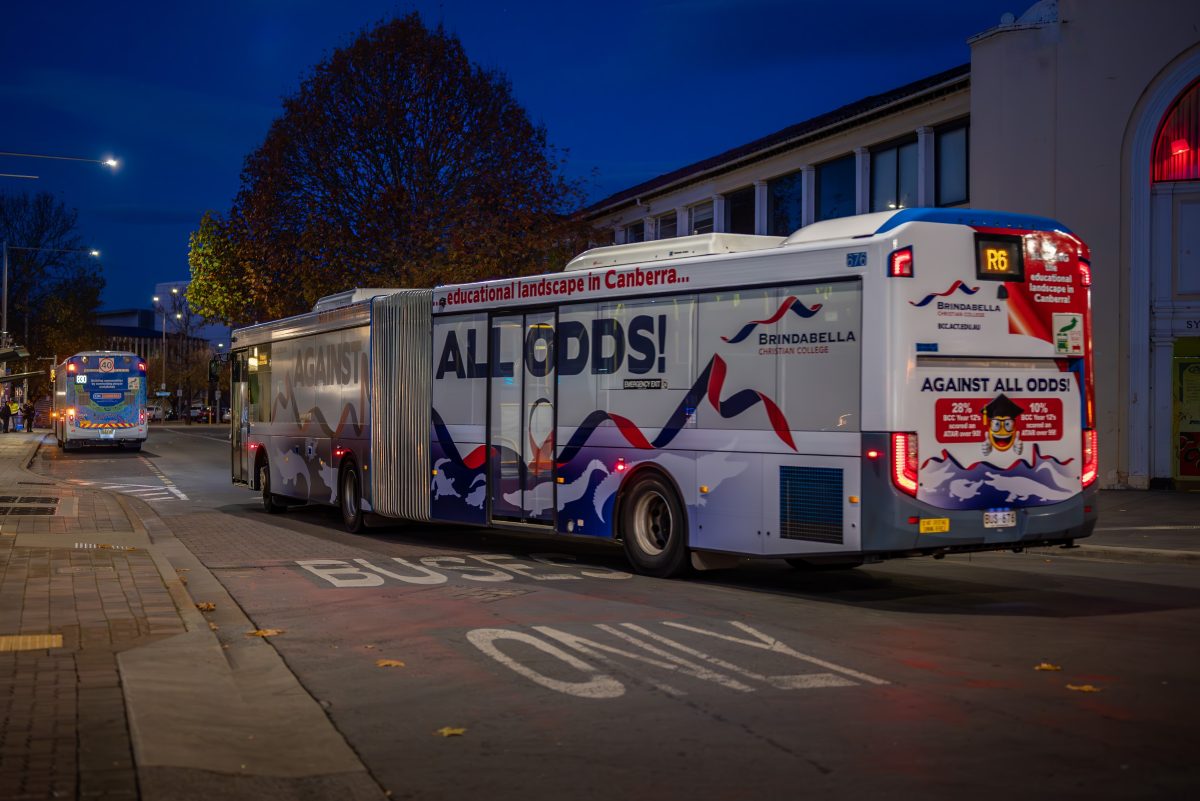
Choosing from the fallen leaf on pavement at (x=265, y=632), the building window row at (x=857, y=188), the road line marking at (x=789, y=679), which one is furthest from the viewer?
the building window row at (x=857, y=188)

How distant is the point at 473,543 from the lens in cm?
1781

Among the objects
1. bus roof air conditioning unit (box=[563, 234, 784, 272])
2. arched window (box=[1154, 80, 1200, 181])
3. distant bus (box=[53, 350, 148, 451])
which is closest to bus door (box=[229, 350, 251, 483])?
bus roof air conditioning unit (box=[563, 234, 784, 272])

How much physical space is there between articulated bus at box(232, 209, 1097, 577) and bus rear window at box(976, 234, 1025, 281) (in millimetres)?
21

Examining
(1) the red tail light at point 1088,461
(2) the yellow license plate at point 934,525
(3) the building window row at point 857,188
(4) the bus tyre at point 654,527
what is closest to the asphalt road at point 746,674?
(4) the bus tyre at point 654,527

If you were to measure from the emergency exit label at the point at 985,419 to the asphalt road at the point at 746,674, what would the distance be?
4.81ft

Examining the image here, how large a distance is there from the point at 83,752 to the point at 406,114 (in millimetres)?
30964

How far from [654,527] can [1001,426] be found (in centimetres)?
375

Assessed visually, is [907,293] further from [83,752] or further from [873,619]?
[83,752]

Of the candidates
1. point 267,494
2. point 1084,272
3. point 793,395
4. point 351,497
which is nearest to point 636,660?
point 793,395

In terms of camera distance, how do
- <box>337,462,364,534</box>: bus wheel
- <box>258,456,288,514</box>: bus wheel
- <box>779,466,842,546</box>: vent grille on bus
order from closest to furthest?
<box>779,466,842,546</box>: vent grille on bus, <box>337,462,364,534</box>: bus wheel, <box>258,456,288,514</box>: bus wheel

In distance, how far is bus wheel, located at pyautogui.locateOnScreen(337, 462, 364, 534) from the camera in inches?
750

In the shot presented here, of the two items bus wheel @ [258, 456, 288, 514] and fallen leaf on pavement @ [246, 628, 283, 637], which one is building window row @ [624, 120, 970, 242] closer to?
bus wheel @ [258, 456, 288, 514]

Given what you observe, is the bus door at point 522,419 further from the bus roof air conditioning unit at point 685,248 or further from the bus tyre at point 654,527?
the bus tyre at point 654,527

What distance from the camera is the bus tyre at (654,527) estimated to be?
43.5ft
